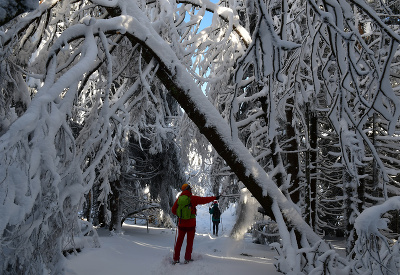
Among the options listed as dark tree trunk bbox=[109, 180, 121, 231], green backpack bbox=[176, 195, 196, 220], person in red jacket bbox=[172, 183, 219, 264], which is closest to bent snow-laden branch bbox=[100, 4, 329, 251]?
person in red jacket bbox=[172, 183, 219, 264]

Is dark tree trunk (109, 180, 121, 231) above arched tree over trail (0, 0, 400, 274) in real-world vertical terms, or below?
below

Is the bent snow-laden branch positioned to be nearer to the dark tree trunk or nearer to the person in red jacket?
the person in red jacket

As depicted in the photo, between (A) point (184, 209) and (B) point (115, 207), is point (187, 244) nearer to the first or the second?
(A) point (184, 209)

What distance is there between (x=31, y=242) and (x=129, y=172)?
10539 mm

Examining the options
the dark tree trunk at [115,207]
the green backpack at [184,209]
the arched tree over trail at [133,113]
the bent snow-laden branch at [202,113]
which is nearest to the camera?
the arched tree over trail at [133,113]

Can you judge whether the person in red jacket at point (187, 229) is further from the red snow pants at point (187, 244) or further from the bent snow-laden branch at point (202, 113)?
the bent snow-laden branch at point (202, 113)

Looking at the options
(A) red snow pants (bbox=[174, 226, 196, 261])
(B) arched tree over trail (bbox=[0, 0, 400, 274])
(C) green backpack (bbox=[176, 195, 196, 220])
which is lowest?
(A) red snow pants (bbox=[174, 226, 196, 261])

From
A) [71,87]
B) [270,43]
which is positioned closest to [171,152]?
[71,87]

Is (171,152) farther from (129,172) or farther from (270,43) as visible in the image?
(270,43)

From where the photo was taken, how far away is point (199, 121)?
3.36m

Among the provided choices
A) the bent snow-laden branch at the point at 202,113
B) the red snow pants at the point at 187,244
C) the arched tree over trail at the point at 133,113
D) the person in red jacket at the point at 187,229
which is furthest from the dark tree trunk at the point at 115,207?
the bent snow-laden branch at the point at 202,113

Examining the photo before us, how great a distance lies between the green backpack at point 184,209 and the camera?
6.12m

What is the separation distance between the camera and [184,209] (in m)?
6.12

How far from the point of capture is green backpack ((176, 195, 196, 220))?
241 inches
